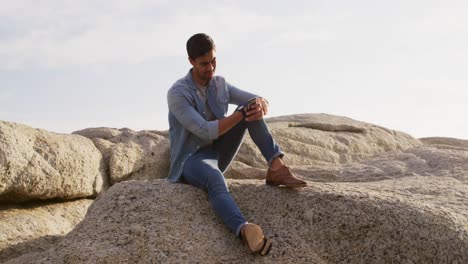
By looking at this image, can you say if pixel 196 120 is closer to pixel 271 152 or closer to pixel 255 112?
pixel 255 112

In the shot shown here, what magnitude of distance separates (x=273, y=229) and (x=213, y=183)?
2.24 ft

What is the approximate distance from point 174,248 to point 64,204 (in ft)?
16.3

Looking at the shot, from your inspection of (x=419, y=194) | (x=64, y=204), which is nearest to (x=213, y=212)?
(x=419, y=194)

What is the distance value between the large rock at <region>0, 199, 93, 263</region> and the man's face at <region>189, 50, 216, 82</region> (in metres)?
2.75

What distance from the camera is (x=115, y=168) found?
10.6 m

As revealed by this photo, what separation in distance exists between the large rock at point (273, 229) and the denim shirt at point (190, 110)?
0.36m

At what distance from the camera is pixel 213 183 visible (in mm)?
5500

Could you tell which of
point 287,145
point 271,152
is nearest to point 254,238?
point 271,152

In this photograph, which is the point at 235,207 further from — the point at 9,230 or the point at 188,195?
the point at 9,230

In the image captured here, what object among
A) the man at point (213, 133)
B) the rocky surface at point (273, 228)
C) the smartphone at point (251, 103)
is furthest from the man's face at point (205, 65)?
the rocky surface at point (273, 228)

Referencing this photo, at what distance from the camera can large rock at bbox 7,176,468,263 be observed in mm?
5234

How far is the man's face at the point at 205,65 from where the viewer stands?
5.64 metres

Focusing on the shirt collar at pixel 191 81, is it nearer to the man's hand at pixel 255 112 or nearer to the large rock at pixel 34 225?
the man's hand at pixel 255 112

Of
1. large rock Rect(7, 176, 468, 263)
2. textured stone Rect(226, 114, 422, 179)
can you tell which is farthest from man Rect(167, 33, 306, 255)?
textured stone Rect(226, 114, 422, 179)
